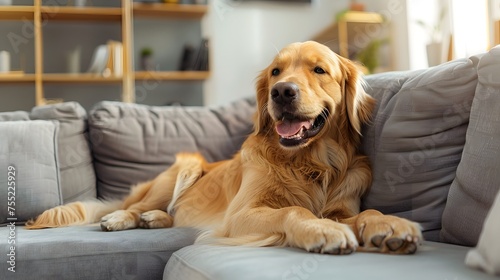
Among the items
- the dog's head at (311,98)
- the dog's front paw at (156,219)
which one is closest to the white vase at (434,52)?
the dog's head at (311,98)

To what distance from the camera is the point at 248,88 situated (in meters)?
4.93

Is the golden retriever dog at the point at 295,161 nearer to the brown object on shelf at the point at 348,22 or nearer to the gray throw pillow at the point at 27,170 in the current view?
the gray throw pillow at the point at 27,170

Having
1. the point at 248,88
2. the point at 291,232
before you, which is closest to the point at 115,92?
the point at 248,88

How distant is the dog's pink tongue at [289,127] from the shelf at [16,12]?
10.9 ft

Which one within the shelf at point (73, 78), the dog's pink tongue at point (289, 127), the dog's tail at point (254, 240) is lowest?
the dog's tail at point (254, 240)

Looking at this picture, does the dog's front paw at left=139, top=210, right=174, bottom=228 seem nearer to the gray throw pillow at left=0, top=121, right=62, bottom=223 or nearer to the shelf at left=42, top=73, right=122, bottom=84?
the gray throw pillow at left=0, top=121, right=62, bottom=223

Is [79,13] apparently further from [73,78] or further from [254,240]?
[254,240]

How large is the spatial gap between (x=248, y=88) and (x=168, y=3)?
1.04 metres

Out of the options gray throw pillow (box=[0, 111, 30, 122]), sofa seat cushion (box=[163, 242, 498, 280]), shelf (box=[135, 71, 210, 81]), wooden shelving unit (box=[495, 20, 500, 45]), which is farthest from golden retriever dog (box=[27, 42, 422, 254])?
shelf (box=[135, 71, 210, 81])

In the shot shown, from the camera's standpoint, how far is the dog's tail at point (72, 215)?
6.46 ft

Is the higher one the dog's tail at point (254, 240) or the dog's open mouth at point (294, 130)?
the dog's open mouth at point (294, 130)

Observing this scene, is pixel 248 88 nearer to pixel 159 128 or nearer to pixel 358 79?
pixel 159 128

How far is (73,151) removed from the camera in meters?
2.31

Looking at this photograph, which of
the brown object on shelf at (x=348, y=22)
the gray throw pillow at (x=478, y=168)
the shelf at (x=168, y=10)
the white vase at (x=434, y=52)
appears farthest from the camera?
the shelf at (x=168, y=10)
